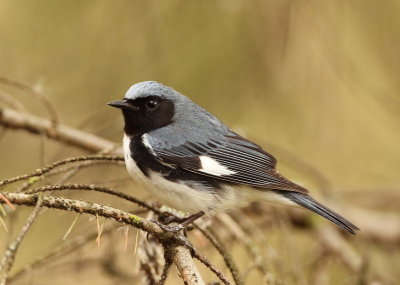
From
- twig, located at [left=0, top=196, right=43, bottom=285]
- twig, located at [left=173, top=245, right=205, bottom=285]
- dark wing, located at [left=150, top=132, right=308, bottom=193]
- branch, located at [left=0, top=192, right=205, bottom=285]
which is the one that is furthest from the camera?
dark wing, located at [left=150, top=132, right=308, bottom=193]

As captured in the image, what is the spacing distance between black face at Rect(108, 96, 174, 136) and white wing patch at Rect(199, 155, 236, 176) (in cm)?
27

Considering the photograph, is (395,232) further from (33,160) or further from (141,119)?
(33,160)

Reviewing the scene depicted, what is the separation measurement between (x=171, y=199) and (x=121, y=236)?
250 mm

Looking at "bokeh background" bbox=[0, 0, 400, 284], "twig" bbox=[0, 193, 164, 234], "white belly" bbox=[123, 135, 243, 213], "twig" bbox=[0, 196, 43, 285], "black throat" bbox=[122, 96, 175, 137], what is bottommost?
"twig" bbox=[0, 196, 43, 285]

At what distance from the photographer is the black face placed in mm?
2561

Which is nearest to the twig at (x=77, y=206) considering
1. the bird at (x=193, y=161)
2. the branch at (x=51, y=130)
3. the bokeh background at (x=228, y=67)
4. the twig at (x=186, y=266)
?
the twig at (x=186, y=266)

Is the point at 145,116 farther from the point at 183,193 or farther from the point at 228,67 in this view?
the point at 228,67

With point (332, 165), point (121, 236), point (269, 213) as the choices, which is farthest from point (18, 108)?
point (332, 165)

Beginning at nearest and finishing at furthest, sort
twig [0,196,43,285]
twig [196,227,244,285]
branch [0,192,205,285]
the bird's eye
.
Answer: twig [0,196,43,285]
branch [0,192,205,285]
twig [196,227,244,285]
the bird's eye

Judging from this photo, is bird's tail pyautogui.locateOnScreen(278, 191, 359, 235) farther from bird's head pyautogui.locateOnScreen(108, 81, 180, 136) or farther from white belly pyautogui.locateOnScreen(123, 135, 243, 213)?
bird's head pyautogui.locateOnScreen(108, 81, 180, 136)

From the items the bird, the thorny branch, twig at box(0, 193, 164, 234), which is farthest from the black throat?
twig at box(0, 193, 164, 234)

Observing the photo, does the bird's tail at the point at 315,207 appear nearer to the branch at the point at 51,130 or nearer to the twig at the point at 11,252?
the branch at the point at 51,130

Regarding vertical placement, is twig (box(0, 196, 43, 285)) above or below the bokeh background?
below

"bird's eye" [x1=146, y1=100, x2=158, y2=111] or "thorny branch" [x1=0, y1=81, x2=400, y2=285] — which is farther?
"bird's eye" [x1=146, y1=100, x2=158, y2=111]
